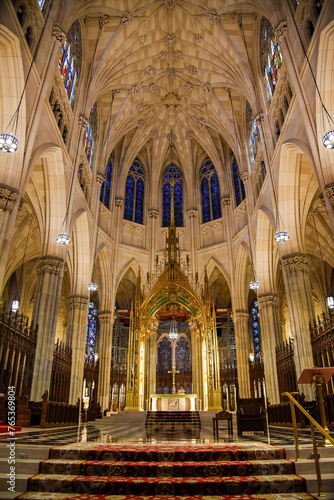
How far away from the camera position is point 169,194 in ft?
95.9

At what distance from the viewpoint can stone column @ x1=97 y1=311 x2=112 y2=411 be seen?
69.5ft

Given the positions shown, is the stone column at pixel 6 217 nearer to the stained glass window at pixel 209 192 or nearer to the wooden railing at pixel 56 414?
the wooden railing at pixel 56 414

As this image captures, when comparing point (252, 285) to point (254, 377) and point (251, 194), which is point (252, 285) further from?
point (254, 377)

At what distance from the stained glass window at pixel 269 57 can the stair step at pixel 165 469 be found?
16214 millimetres

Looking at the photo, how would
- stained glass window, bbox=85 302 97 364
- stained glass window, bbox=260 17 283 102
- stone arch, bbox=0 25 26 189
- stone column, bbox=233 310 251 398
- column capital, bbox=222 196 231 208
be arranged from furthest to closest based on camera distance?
1. stained glass window, bbox=85 302 97 364
2. column capital, bbox=222 196 231 208
3. stone column, bbox=233 310 251 398
4. stained glass window, bbox=260 17 283 102
5. stone arch, bbox=0 25 26 189

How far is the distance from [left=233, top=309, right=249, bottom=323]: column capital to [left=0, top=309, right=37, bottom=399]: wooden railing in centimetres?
1312

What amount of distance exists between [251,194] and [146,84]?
10.8 m

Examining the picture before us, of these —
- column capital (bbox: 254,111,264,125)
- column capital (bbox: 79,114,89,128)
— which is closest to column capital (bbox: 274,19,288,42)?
column capital (bbox: 254,111,264,125)

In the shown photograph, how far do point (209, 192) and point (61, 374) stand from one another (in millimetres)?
17361

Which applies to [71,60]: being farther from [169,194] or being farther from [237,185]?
[237,185]

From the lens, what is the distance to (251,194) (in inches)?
838

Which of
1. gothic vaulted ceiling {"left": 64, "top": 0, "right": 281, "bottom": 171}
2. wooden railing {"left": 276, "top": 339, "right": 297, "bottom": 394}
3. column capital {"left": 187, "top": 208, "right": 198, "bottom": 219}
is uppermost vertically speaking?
gothic vaulted ceiling {"left": 64, "top": 0, "right": 281, "bottom": 171}

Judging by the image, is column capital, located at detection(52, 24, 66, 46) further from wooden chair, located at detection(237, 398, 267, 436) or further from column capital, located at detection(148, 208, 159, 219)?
wooden chair, located at detection(237, 398, 267, 436)

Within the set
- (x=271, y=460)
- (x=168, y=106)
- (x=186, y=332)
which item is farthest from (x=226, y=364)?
(x=271, y=460)
